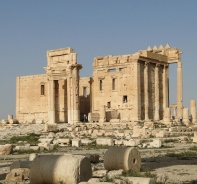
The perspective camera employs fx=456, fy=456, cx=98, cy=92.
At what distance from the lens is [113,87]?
1919 inches

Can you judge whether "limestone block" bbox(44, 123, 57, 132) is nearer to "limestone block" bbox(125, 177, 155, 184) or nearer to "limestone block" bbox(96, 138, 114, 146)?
"limestone block" bbox(96, 138, 114, 146)

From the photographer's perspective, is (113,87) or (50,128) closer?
(50,128)

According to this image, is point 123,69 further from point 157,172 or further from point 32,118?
point 157,172

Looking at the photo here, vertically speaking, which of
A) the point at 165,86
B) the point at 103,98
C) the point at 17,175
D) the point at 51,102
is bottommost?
the point at 17,175

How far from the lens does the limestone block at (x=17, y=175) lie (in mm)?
11344

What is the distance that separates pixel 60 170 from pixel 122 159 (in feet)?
8.94

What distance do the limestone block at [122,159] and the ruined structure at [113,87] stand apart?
33.1 metres

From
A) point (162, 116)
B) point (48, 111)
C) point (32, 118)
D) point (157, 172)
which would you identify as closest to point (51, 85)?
point (48, 111)

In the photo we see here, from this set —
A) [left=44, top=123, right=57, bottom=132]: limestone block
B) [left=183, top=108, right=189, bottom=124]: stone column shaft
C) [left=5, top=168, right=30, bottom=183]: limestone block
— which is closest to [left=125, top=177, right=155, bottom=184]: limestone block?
[left=5, top=168, right=30, bottom=183]: limestone block

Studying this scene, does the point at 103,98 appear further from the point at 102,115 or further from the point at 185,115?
the point at 185,115

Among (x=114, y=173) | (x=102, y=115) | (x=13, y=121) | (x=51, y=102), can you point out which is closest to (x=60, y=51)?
(x=51, y=102)

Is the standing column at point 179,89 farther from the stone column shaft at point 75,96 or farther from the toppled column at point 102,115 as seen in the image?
the stone column shaft at point 75,96

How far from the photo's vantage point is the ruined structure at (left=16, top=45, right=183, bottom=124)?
153ft

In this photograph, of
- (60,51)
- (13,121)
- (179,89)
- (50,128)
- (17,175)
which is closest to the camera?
(17,175)
